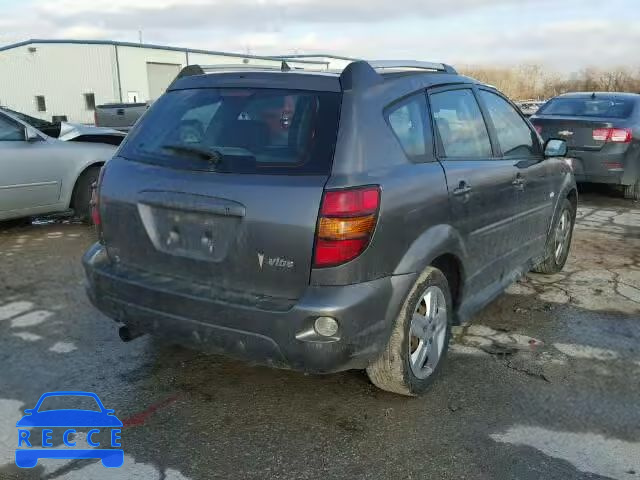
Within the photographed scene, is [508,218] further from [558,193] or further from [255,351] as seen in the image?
[255,351]

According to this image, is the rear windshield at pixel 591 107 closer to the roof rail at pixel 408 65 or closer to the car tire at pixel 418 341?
the roof rail at pixel 408 65

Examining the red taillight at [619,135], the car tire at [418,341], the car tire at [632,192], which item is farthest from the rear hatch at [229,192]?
the car tire at [632,192]

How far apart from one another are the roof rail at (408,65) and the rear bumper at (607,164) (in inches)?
210

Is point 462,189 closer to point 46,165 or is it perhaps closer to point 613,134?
point 46,165

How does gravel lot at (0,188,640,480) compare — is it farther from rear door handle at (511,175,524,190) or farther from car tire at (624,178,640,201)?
car tire at (624,178,640,201)

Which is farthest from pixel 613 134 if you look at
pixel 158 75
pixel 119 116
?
pixel 158 75

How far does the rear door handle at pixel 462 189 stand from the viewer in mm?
3198

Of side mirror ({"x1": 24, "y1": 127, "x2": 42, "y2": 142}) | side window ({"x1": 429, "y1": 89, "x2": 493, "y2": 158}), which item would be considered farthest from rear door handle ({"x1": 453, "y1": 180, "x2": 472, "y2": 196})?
side mirror ({"x1": 24, "y1": 127, "x2": 42, "y2": 142})

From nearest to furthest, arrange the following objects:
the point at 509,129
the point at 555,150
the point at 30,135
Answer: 1. the point at 509,129
2. the point at 555,150
3. the point at 30,135

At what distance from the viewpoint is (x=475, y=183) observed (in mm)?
3393

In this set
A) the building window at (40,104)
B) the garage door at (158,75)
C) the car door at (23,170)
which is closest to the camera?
the car door at (23,170)

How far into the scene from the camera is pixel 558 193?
4.78 metres

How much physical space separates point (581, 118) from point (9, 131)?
7455mm

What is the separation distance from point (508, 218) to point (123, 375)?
2.58 m
